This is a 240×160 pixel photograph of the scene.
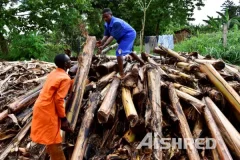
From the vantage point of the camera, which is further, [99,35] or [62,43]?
[99,35]

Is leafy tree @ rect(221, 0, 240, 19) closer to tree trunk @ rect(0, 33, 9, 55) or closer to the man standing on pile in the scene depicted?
tree trunk @ rect(0, 33, 9, 55)

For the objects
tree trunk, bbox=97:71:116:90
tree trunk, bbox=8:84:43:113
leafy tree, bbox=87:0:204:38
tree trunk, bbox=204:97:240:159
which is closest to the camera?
tree trunk, bbox=204:97:240:159

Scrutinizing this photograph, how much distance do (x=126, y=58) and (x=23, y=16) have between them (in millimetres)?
10077

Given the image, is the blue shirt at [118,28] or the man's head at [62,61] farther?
the blue shirt at [118,28]

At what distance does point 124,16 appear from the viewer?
72.2ft

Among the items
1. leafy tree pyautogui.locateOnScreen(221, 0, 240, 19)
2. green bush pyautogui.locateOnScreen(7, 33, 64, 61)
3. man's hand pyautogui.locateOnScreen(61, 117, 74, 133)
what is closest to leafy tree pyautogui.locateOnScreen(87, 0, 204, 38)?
green bush pyautogui.locateOnScreen(7, 33, 64, 61)

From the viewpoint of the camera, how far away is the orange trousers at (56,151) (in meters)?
3.36

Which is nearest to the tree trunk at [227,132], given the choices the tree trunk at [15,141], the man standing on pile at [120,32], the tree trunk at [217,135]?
the tree trunk at [217,135]

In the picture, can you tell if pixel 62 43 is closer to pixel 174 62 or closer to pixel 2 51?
pixel 2 51

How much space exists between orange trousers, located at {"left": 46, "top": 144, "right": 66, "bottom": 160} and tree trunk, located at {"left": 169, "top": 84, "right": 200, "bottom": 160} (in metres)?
1.49

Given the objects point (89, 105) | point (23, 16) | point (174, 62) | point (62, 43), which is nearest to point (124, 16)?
point (62, 43)

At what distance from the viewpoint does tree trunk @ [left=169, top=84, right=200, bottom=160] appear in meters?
3.39

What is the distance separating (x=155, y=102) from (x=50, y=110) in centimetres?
137

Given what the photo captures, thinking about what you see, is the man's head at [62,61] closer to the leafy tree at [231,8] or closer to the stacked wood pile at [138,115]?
the stacked wood pile at [138,115]
